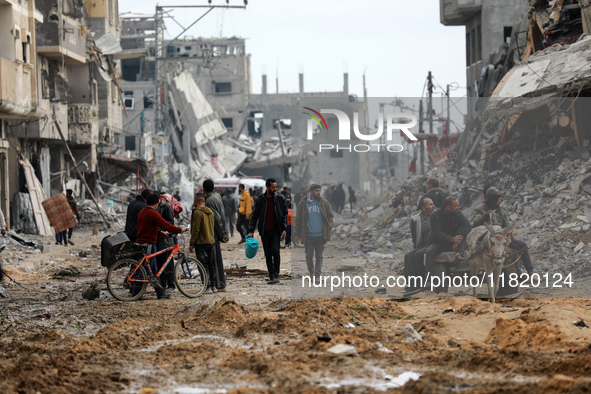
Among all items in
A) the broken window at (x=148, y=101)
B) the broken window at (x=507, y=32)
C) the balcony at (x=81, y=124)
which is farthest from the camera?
the broken window at (x=148, y=101)

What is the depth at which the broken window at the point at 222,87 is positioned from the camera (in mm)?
81875

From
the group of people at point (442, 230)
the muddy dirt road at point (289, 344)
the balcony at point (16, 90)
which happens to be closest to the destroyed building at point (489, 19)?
the balcony at point (16, 90)

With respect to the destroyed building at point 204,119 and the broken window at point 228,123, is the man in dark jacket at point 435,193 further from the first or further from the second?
the broken window at point 228,123

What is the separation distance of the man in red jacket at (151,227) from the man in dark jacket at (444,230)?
139 inches

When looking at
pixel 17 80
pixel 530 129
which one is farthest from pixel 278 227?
pixel 17 80

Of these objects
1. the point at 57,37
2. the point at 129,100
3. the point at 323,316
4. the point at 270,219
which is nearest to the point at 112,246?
the point at 270,219

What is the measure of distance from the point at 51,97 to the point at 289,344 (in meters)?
24.2

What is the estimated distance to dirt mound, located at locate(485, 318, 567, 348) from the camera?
782 cm

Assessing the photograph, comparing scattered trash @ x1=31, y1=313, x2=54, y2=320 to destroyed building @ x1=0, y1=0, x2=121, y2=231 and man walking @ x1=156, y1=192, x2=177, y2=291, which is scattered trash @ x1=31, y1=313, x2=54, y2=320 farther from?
destroyed building @ x1=0, y1=0, x2=121, y2=231

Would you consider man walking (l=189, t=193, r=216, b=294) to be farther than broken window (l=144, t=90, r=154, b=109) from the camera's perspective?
No

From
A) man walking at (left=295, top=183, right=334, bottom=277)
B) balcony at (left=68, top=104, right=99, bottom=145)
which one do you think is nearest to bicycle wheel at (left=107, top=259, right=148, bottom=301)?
man walking at (left=295, top=183, right=334, bottom=277)

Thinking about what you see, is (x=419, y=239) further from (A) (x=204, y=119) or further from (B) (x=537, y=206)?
(A) (x=204, y=119)

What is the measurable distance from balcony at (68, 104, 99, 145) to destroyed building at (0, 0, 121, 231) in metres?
0.04

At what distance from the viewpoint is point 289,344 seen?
7.91m
